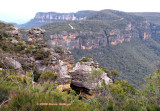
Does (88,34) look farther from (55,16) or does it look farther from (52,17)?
(52,17)

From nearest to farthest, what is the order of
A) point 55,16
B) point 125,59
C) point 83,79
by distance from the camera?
1. point 83,79
2. point 125,59
3. point 55,16

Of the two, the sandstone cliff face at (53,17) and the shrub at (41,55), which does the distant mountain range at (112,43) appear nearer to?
the shrub at (41,55)

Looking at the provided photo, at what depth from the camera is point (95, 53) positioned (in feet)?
206

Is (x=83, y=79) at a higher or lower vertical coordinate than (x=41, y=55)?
lower

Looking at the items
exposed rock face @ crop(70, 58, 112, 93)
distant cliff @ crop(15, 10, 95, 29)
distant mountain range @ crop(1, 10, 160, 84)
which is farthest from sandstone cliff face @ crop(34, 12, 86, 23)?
exposed rock face @ crop(70, 58, 112, 93)

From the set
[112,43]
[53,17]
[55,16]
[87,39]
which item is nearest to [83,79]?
[87,39]

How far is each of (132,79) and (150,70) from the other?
12487 millimetres

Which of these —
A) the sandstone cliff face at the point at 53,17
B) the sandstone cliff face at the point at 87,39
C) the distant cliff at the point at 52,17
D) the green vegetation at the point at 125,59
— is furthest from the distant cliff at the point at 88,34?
the sandstone cliff face at the point at 53,17

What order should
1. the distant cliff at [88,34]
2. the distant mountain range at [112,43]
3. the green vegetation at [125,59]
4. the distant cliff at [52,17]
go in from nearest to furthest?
the green vegetation at [125,59] < the distant mountain range at [112,43] < the distant cliff at [88,34] < the distant cliff at [52,17]

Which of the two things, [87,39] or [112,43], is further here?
[112,43]

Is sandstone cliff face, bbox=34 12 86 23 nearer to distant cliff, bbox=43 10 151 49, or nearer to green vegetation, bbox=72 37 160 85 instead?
distant cliff, bbox=43 10 151 49

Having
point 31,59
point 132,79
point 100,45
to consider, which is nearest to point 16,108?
point 31,59

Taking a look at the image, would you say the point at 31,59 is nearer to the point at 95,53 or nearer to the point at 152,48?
the point at 95,53

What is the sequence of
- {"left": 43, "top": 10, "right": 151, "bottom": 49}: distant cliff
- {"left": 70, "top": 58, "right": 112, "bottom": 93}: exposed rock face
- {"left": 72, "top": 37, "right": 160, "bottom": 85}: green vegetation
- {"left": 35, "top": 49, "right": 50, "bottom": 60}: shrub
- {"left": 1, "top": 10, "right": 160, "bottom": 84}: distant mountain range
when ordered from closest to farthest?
1. {"left": 70, "top": 58, "right": 112, "bottom": 93}: exposed rock face
2. {"left": 35, "top": 49, "right": 50, "bottom": 60}: shrub
3. {"left": 72, "top": 37, "right": 160, "bottom": 85}: green vegetation
4. {"left": 1, "top": 10, "right": 160, "bottom": 84}: distant mountain range
5. {"left": 43, "top": 10, "right": 151, "bottom": 49}: distant cliff
